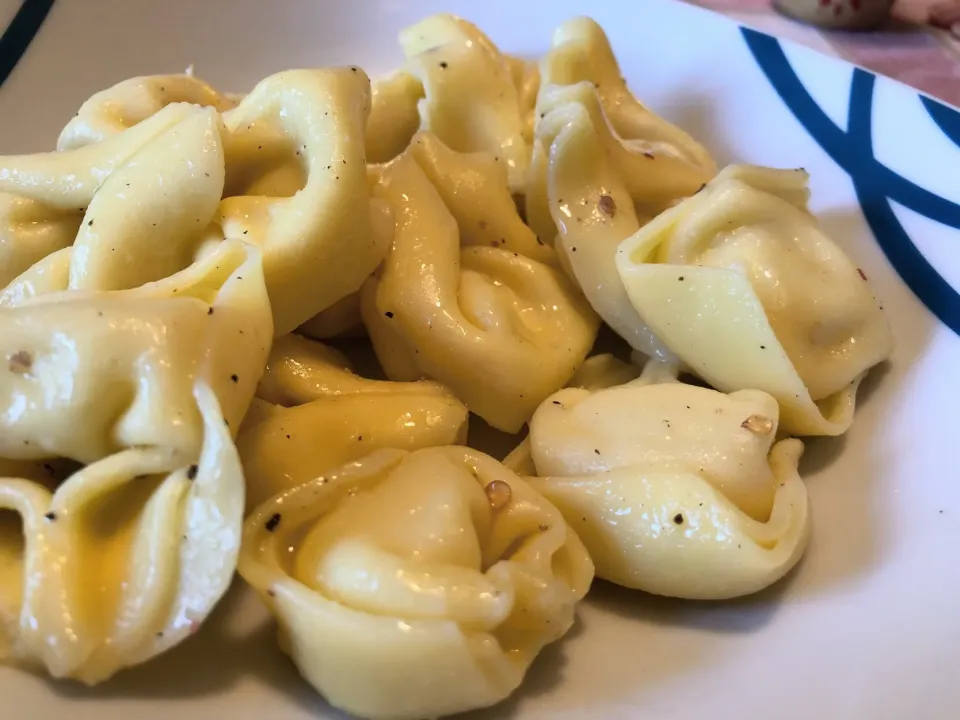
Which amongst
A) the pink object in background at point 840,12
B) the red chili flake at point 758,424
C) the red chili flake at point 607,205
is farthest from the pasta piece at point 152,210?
the pink object in background at point 840,12

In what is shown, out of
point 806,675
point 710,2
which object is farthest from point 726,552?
point 710,2

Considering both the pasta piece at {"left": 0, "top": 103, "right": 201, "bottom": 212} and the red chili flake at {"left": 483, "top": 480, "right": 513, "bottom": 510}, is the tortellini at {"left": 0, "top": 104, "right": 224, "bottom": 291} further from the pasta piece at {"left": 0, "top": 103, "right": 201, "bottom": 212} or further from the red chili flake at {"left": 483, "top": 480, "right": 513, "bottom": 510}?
the red chili flake at {"left": 483, "top": 480, "right": 513, "bottom": 510}

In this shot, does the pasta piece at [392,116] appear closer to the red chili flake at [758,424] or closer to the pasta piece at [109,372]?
the pasta piece at [109,372]

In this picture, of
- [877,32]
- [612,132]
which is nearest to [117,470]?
[612,132]

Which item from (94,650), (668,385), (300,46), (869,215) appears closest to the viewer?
(94,650)

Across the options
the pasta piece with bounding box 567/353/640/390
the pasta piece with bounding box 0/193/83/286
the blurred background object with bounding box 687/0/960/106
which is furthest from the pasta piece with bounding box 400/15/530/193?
the blurred background object with bounding box 687/0/960/106

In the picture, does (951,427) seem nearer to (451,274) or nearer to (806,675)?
(806,675)
